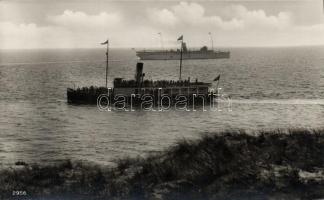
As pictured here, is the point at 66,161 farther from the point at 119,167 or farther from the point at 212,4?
the point at 212,4

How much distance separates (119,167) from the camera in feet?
34.4

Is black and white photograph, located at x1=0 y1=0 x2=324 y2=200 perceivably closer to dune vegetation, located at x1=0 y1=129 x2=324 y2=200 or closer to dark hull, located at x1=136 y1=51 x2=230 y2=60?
dune vegetation, located at x1=0 y1=129 x2=324 y2=200

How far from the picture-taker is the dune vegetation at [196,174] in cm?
929

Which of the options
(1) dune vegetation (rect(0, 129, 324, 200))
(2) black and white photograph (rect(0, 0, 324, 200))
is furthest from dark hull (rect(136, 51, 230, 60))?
(1) dune vegetation (rect(0, 129, 324, 200))

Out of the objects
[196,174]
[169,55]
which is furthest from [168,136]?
[169,55]

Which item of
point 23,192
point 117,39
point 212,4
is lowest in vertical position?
point 23,192

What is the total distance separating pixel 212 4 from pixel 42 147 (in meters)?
5.92

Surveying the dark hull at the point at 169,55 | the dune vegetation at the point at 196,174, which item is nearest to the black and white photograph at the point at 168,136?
the dune vegetation at the point at 196,174

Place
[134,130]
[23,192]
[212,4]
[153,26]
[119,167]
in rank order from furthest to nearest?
1. [134,130]
2. [153,26]
3. [212,4]
4. [119,167]
5. [23,192]

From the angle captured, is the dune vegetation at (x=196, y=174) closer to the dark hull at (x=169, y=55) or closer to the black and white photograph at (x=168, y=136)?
the black and white photograph at (x=168, y=136)

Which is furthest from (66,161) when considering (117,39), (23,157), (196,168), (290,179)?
(290,179)

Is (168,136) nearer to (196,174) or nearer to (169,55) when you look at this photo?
(196,174)

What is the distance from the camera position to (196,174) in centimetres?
989

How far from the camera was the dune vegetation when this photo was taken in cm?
929
